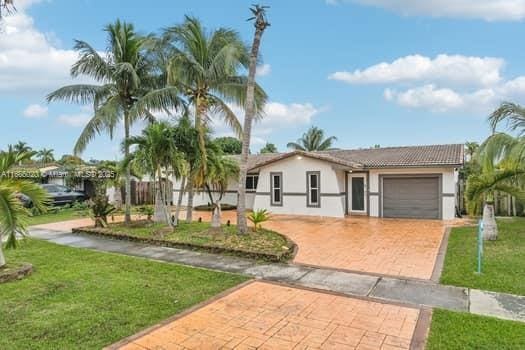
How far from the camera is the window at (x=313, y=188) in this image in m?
15.7

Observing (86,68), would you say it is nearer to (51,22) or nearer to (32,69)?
(51,22)

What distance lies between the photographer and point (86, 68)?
11.9 m

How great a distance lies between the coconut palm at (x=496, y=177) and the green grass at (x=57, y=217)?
1718 cm

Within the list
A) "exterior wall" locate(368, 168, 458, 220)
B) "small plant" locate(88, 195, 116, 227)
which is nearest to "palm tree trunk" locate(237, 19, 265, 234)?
"small plant" locate(88, 195, 116, 227)

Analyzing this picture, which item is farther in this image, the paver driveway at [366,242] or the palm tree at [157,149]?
the palm tree at [157,149]

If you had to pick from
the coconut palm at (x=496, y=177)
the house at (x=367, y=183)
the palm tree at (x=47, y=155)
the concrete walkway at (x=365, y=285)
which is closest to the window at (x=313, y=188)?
the house at (x=367, y=183)

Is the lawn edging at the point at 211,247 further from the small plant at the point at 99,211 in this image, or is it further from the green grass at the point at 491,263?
the green grass at the point at 491,263

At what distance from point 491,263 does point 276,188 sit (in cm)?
1094

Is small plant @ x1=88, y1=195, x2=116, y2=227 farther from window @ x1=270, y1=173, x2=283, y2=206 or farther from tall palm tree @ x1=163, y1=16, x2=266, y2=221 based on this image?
window @ x1=270, y1=173, x2=283, y2=206

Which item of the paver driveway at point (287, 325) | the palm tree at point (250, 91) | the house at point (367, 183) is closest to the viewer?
the paver driveway at point (287, 325)

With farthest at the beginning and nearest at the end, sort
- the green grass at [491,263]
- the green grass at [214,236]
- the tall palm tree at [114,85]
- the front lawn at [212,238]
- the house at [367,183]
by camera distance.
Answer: the house at [367,183] < the tall palm tree at [114,85] < the green grass at [214,236] < the front lawn at [212,238] < the green grass at [491,263]

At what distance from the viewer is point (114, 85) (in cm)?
1223

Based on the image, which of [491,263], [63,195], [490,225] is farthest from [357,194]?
[63,195]

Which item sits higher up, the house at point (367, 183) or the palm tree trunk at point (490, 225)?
the house at point (367, 183)
